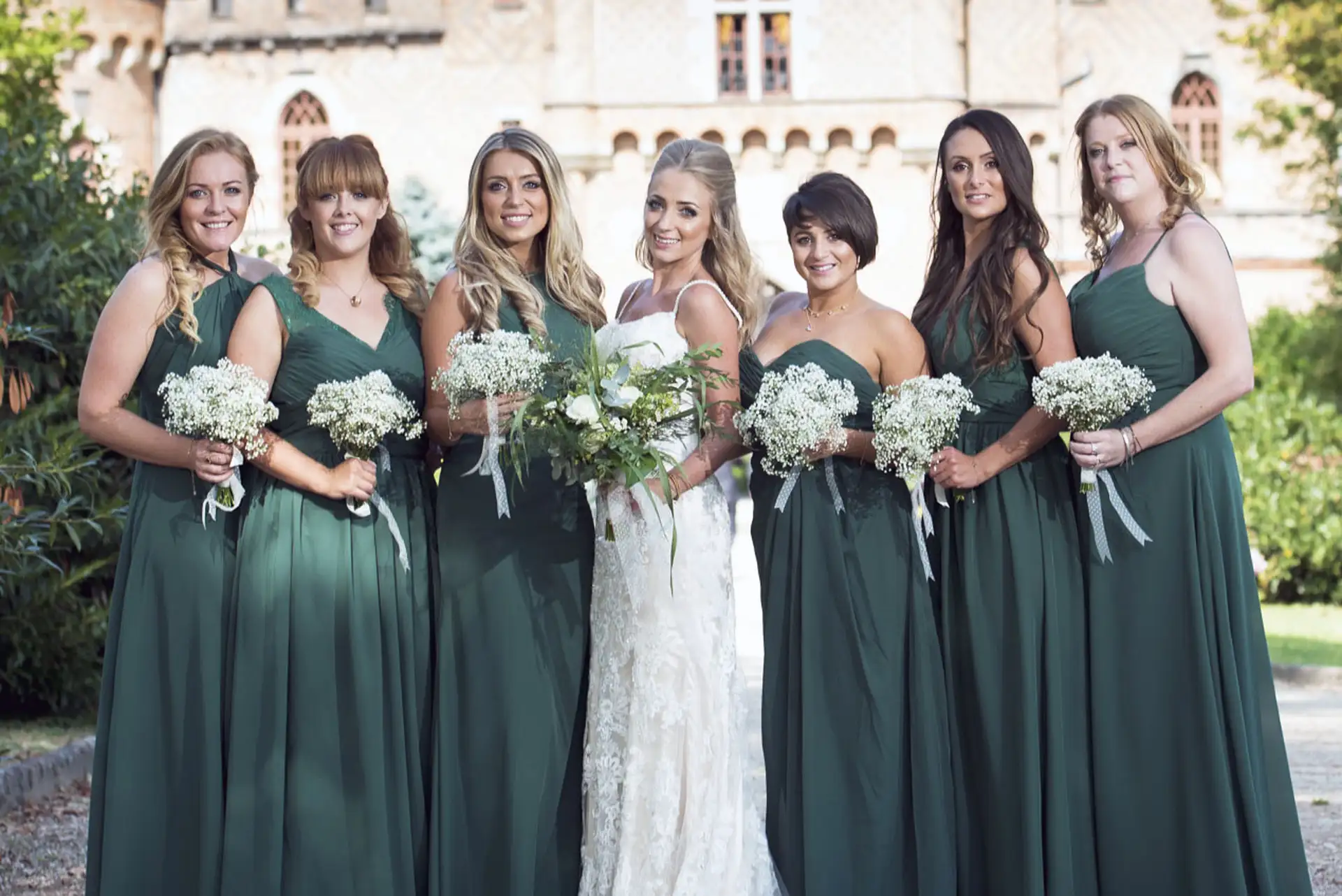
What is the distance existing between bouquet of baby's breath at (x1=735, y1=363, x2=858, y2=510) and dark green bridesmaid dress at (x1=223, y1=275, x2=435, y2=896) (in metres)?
1.23

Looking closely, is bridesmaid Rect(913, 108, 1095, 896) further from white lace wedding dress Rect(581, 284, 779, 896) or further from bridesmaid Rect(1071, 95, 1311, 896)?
white lace wedding dress Rect(581, 284, 779, 896)

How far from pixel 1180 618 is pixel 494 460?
2.35m

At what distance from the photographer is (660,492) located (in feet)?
17.6

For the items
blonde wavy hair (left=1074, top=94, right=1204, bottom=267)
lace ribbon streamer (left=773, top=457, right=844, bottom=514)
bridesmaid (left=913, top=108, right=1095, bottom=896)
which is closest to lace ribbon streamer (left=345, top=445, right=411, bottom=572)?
lace ribbon streamer (left=773, top=457, right=844, bottom=514)

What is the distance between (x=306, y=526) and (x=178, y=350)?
2.59 feet

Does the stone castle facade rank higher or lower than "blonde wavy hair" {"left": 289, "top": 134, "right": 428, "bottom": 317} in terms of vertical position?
higher

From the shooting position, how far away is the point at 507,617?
5367mm

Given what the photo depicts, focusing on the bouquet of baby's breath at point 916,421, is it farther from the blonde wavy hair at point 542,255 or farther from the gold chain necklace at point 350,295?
the gold chain necklace at point 350,295

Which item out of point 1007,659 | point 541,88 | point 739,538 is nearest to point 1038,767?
point 1007,659

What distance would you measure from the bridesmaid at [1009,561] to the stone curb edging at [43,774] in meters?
5.29

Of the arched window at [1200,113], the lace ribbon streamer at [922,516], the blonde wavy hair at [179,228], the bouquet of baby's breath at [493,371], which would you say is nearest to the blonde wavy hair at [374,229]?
the blonde wavy hair at [179,228]

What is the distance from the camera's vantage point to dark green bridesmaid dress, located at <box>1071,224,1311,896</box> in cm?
518

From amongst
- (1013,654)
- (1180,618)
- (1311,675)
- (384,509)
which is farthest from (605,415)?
(1311,675)

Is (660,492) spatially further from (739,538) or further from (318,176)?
(739,538)
